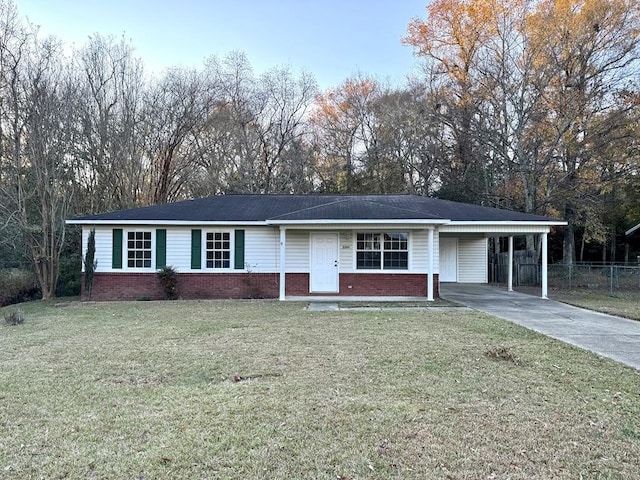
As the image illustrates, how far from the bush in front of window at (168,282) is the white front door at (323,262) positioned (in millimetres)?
4410

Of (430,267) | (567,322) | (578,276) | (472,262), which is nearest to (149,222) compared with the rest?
(430,267)

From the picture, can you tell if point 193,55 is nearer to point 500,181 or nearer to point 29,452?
point 500,181

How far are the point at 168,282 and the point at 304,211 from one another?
4.94m

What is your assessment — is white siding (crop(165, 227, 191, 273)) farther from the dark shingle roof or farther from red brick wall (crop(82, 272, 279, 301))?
the dark shingle roof

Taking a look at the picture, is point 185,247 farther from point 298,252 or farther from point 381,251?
point 381,251

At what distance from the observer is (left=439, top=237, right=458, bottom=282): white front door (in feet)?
64.3

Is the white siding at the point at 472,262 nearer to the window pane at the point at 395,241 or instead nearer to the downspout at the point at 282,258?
the window pane at the point at 395,241

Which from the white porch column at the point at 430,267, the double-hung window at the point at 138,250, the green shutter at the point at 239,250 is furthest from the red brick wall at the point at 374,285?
the double-hung window at the point at 138,250

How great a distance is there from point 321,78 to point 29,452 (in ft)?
93.2

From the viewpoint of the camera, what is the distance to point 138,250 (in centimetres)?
1433

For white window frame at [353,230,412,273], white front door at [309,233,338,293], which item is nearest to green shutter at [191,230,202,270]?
white front door at [309,233,338,293]

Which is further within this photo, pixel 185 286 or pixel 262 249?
pixel 262 249

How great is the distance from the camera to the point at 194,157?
1019 inches

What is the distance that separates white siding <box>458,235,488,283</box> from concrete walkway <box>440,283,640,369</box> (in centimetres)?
471
